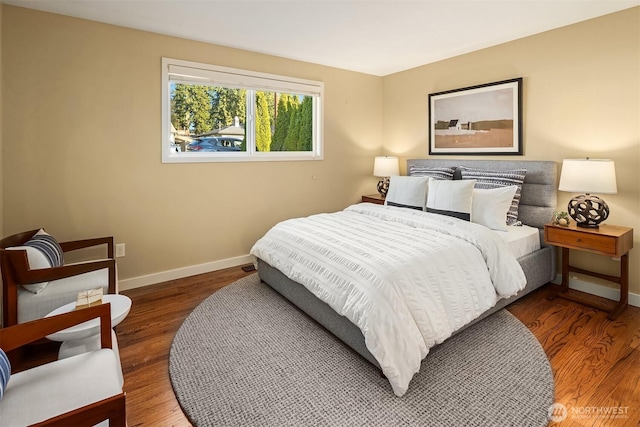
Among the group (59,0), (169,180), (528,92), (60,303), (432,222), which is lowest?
(60,303)

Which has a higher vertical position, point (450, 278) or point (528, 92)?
point (528, 92)

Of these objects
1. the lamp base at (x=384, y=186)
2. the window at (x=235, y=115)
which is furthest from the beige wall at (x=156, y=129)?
the lamp base at (x=384, y=186)

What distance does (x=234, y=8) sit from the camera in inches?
108

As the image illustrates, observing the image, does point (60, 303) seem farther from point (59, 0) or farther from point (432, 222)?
point (432, 222)

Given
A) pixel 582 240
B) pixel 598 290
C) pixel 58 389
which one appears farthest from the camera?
pixel 598 290

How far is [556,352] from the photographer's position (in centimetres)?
222

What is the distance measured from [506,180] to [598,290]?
1248 mm

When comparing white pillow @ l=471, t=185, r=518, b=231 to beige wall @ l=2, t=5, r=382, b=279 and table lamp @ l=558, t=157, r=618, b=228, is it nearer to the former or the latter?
table lamp @ l=558, t=157, r=618, b=228

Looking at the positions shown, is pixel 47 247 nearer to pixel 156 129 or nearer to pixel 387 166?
pixel 156 129

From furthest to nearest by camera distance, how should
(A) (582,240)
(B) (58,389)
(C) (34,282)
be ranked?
(A) (582,240) < (C) (34,282) < (B) (58,389)

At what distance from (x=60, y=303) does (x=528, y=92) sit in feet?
14.1

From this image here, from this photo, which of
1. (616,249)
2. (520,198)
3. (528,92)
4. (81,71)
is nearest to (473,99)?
(528,92)
